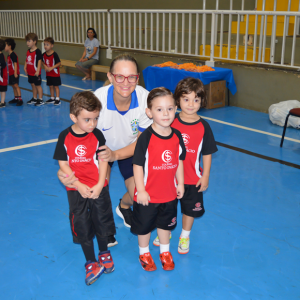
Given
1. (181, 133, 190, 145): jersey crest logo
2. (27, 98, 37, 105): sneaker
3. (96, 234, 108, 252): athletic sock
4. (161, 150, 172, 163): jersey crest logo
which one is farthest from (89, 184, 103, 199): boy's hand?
(27, 98, 37, 105): sneaker

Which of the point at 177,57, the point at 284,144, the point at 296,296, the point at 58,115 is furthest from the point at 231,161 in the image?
the point at 177,57

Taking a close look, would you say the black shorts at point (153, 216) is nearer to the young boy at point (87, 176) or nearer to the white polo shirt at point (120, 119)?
the young boy at point (87, 176)

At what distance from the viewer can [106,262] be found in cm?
237

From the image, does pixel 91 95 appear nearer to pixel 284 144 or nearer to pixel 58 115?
pixel 284 144

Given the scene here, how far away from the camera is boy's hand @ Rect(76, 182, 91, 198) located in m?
2.16

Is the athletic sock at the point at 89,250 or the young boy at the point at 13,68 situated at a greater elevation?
the young boy at the point at 13,68

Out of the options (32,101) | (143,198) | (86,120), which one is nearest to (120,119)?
(86,120)

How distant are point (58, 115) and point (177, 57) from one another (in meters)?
3.23

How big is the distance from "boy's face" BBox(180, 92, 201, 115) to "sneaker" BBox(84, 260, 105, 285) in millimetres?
1180

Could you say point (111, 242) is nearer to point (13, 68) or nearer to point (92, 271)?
point (92, 271)

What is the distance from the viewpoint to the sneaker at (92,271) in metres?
2.25

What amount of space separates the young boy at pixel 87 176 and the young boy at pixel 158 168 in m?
0.22

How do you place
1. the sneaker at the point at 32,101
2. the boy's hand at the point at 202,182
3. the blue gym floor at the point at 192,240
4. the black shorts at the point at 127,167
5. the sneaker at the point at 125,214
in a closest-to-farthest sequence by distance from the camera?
1. the blue gym floor at the point at 192,240
2. the boy's hand at the point at 202,182
3. the black shorts at the point at 127,167
4. the sneaker at the point at 125,214
5. the sneaker at the point at 32,101

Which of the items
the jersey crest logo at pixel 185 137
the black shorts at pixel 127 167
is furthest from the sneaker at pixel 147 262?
the jersey crest logo at pixel 185 137
